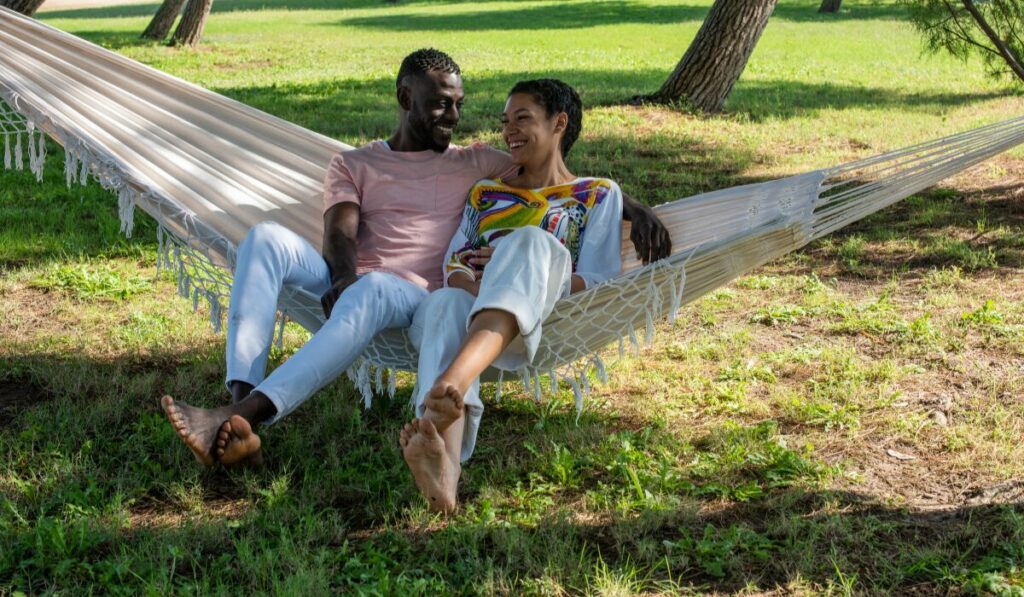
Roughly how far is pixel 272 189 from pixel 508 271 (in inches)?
45.1

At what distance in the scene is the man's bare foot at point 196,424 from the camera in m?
2.04

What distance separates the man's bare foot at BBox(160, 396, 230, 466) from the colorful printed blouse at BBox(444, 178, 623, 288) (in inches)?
26.7

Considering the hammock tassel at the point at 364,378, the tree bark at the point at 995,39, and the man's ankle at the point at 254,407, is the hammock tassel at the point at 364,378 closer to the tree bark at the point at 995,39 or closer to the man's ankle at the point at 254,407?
the man's ankle at the point at 254,407

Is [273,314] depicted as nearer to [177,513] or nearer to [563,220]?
[177,513]

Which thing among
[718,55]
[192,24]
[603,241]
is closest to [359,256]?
[603,241]

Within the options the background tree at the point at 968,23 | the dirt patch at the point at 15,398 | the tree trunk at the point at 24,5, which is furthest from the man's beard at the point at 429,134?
the background tree at the point at 968,23

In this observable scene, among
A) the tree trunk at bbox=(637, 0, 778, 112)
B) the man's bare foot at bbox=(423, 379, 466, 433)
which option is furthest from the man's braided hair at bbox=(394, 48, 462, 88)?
the tree trunk at bbox=(637, 0, 778, 112)

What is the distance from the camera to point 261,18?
1759 cm

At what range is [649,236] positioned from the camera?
97.8 inches

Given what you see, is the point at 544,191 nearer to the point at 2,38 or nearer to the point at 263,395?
the point at 263,395

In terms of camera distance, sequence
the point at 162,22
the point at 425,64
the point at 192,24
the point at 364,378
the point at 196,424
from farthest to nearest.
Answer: the point at 162,22 < the point at 192,24 < the point at 425,64 < the point at 364,378 < the point at 196,424

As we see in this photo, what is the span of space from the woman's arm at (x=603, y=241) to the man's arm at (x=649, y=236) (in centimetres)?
4

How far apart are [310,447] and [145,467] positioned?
363mm

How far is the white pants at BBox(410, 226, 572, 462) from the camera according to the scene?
209cm
